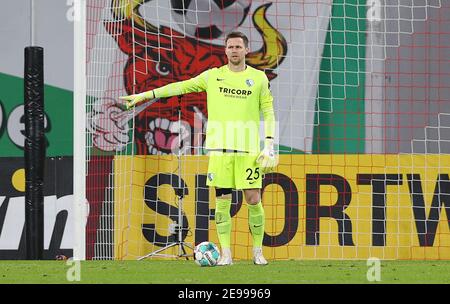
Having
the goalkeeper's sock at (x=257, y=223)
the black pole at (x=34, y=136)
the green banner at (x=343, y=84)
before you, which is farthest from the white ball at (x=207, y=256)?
the green banner at (x=343, y=84)

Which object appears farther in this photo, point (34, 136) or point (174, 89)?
point (34, 136)

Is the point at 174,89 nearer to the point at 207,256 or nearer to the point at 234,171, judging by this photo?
the point at 234,171

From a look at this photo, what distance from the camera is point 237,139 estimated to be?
9156 mm

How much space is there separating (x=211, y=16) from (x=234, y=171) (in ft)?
12.1

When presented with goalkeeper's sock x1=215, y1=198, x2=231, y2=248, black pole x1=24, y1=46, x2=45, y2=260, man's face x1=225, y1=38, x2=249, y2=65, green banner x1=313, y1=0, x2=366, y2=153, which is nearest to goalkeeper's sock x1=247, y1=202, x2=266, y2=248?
goalkeeper's sock x1=215, y1=198, x2=231, y2=248

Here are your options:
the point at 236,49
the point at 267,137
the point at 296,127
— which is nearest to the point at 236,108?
the point at 267,137

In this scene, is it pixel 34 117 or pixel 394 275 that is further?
pixel 34 117

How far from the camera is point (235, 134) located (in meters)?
9.14

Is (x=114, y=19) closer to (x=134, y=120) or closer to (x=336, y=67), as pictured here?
(x=134, y=120)

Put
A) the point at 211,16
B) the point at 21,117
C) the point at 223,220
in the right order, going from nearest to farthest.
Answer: the point at 223,220
the point at 211,16
the point at 21,117

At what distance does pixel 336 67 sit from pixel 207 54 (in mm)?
1504

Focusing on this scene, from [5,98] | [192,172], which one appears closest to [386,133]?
[192,172]

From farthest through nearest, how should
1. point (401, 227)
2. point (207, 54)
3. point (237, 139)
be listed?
point (207, 54)
point (401, 227)
point (237, 139)

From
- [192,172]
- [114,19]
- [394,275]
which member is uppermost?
[114,19]
